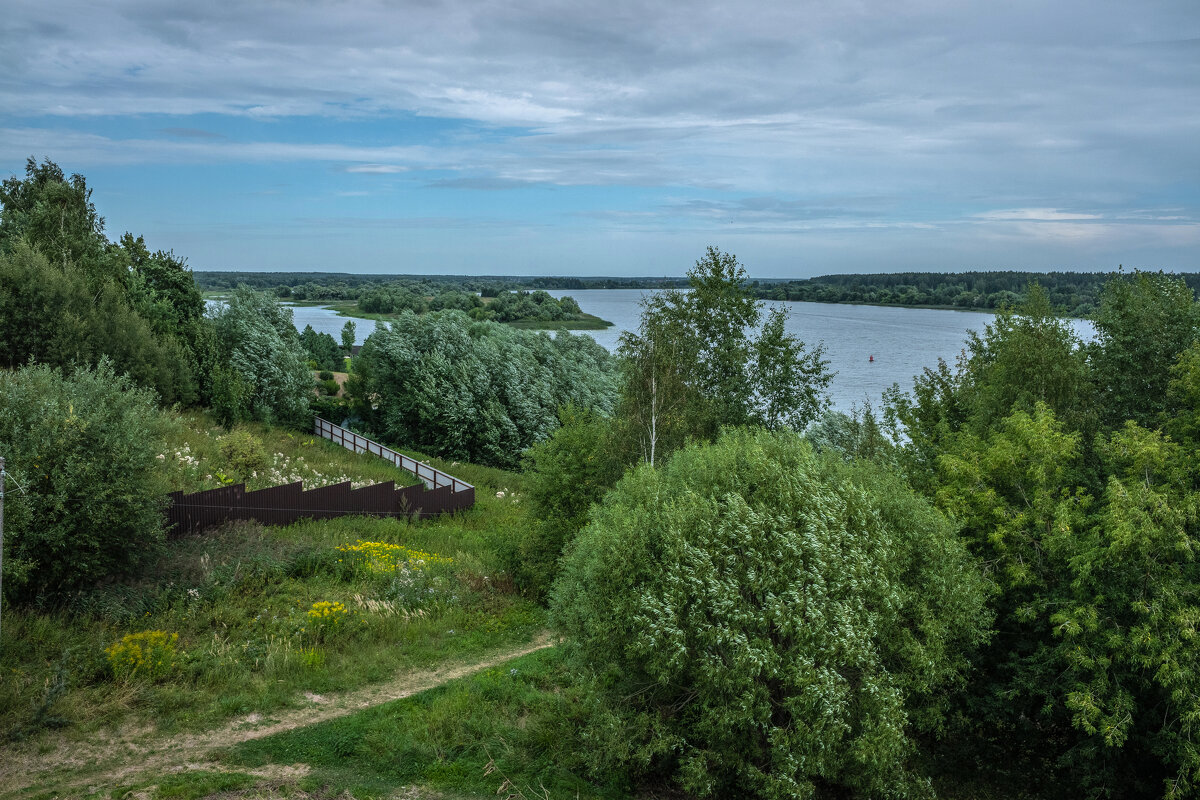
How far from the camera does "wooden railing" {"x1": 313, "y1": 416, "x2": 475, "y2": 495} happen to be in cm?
2877

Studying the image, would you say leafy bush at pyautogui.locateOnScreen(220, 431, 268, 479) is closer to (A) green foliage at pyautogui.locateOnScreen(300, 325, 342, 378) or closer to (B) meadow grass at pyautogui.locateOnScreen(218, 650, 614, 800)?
(B) meadow grass at pyautogui.locateOnScreen(218, 650, 614, 800)

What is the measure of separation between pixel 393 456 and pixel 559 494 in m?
15.6

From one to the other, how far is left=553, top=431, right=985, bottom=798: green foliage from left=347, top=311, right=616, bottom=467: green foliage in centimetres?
3087

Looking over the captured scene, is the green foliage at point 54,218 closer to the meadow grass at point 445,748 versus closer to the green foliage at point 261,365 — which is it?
the green foliage at point 261,365

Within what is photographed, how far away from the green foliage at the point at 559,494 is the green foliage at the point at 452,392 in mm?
22307

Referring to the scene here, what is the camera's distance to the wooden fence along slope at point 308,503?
1786 centimetres

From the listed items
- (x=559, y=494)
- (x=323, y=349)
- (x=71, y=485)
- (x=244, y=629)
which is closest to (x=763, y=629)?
(x=244, y=629)

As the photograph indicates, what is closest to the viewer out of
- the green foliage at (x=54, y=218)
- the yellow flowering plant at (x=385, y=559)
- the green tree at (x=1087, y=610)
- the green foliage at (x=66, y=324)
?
the green tree at (x=1087, y=610)

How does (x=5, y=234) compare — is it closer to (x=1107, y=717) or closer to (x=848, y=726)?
(x=848, y=726)

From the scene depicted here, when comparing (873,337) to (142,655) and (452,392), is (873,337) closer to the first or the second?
(452,392)

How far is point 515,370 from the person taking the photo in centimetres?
4525

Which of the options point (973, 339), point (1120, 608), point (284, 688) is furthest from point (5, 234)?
point (1120, 608)

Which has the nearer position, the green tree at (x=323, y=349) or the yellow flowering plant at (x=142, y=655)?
the yellow flowering plant at (x=142, y=655)

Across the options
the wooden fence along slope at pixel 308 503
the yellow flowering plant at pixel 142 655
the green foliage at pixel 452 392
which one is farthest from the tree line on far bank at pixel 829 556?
the green foliage at pixel 452 392
